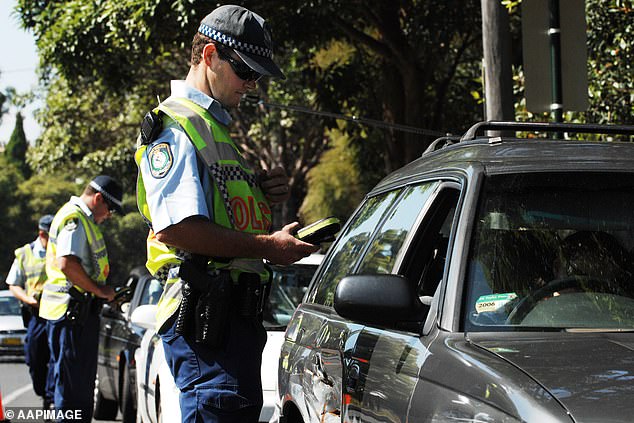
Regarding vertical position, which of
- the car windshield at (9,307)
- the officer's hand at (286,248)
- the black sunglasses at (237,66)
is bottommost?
the car windshield at (9,307)

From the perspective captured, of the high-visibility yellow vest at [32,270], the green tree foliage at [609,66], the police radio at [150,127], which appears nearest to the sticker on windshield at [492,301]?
the police radio at [150,127]

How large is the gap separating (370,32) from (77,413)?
11063mm

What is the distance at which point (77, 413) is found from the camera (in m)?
7.89

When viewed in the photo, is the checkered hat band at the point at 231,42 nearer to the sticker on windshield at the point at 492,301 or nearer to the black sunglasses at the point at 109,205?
the sticker on windshield at the point at 492,301

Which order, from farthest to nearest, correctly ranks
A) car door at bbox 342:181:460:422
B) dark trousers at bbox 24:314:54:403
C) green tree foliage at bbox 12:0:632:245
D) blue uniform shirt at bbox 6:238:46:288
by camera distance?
blue uniform shirt at bbox 6:238:46:288 < dark trousers at bbox 24:314:54:403 < green tree foliage at bbox 12:0:632:245 < car door at bbox 342:181:460:422

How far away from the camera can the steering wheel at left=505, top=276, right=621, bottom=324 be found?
329 cm

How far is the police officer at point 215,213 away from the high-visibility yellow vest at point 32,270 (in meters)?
8.42

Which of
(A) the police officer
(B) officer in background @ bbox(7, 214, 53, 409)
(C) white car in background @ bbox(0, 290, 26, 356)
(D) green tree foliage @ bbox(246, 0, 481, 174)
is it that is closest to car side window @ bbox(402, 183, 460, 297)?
(A) the police officer

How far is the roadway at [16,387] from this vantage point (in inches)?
503

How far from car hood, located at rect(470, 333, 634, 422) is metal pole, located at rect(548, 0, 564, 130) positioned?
14.5 ft

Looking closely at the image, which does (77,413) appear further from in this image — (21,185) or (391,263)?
(21,185)

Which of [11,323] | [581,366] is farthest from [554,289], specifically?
[11,323]

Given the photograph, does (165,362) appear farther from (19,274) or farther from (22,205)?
(22,205)

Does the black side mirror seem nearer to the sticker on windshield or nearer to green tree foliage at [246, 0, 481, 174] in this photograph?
the sticker on windshield
